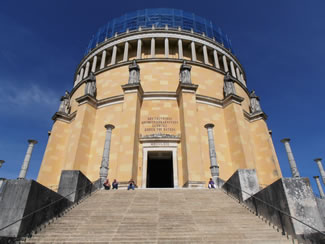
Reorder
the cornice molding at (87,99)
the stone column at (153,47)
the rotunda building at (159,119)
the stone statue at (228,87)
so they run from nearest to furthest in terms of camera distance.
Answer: the rotunda building at (159,119), the cornice molding at (87,99), the stone statue at (228,87), the stone column at (153,47)

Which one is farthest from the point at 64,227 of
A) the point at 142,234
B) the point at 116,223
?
the point at 142,234

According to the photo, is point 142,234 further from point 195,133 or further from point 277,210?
point 195,133

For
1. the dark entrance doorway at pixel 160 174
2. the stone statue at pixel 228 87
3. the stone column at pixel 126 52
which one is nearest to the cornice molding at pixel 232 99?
the stone statue at pixel 228 87

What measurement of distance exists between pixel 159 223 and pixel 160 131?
12278mm

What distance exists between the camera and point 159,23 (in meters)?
28.9

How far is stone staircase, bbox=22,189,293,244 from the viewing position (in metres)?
6.09

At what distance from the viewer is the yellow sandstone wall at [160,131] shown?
17.1m

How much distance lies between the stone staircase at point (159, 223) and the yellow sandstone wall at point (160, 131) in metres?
6.22

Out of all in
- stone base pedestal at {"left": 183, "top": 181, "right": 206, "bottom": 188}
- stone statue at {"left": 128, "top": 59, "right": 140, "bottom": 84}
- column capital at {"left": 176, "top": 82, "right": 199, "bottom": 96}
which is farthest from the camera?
stone statue at {"left": 128, "top": 59, "right": 140, "bottom": 84}

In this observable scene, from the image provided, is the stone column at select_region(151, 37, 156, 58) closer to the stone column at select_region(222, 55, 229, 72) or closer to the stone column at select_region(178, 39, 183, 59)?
the stone column at select_region(178, 39, 183, 59)

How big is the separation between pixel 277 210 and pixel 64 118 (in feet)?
71.8

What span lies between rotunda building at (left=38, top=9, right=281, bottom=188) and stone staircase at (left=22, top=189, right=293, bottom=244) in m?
5.59

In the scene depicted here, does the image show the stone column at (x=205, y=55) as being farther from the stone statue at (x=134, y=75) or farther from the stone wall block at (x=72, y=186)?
the stone wall block at (x=72, y=186)

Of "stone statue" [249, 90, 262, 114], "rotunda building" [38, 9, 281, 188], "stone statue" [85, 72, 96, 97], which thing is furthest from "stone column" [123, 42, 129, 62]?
"stone statue" [249, 90, 262, 114]
